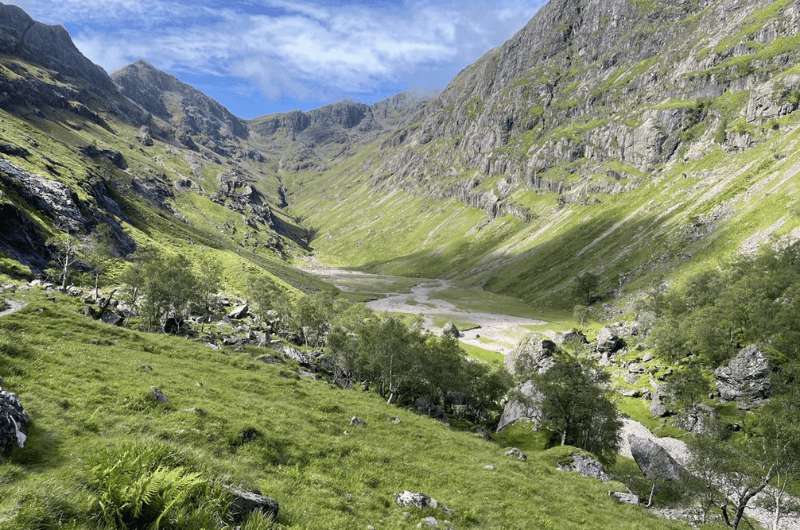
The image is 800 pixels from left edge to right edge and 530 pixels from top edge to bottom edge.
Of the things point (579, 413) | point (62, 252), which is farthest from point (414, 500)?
point (62, 252)

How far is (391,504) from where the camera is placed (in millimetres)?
19875

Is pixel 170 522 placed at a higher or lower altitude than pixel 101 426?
higher

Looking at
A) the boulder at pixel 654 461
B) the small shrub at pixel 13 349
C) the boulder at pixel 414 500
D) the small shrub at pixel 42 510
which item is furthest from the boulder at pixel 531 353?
the small shrub at pixel 42 510

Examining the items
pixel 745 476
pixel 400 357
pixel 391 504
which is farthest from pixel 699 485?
pixel 400 357

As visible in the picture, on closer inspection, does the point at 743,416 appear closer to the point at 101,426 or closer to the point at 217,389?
the point at 217,389

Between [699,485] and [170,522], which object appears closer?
[170,522]

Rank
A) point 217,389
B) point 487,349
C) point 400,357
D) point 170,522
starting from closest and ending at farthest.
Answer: point 170,522
point 217,389
point 400,357
point 487,349

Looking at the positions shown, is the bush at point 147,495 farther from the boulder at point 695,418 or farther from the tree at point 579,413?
the boulder at point 695,418

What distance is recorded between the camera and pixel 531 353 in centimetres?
9819

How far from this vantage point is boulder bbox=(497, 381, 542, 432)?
6562cm

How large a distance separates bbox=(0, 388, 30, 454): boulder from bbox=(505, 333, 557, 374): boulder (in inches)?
3453

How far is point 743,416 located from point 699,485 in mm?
36395

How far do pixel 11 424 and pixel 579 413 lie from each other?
5963 cm

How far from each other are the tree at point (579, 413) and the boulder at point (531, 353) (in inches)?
1135
